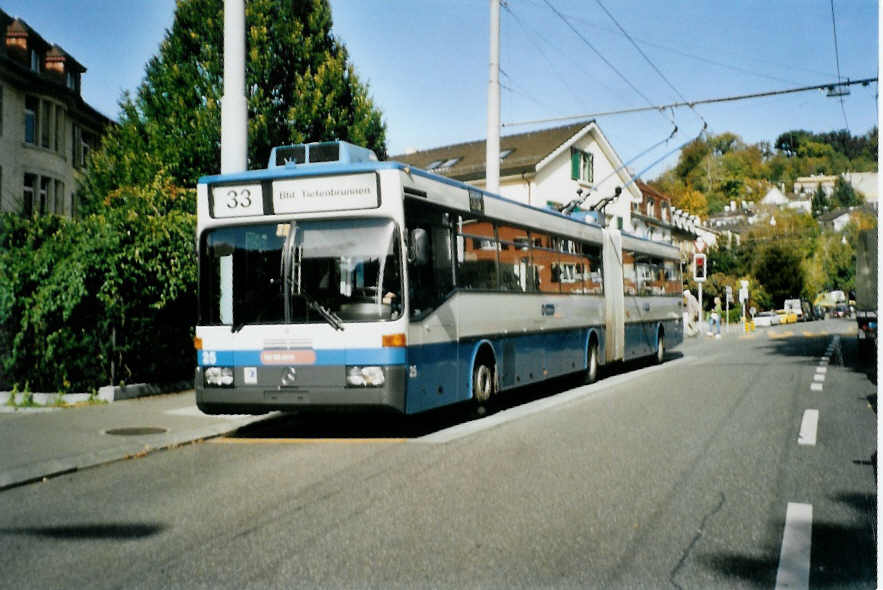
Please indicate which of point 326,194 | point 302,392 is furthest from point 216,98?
point 302,392

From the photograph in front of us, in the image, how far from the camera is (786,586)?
4.46 meters

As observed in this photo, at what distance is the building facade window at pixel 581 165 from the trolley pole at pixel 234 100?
35657 mm

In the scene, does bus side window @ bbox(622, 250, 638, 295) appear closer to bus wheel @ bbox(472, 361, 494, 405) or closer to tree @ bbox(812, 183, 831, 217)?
bus wheel @ bbox(472, 361, 494, 405)

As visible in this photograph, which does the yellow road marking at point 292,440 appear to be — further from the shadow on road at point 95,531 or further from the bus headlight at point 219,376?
the shadow on road at point 95,531

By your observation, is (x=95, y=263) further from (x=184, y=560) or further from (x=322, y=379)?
(x=184, y=560)

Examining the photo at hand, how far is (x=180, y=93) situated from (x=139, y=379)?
11022 mm

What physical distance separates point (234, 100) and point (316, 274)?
160 inches

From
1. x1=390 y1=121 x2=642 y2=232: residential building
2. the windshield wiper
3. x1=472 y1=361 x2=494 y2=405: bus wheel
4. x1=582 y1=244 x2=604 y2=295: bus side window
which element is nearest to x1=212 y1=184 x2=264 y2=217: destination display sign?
the windshield wiper

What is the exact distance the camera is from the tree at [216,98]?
2203 centimetres

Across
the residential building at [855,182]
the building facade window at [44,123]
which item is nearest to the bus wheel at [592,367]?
the building facade window at [44,123]

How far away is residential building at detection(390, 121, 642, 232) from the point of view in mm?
44000

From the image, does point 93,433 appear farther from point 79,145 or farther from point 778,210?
point 778,210

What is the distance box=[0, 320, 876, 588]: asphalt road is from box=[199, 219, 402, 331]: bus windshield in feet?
4.43

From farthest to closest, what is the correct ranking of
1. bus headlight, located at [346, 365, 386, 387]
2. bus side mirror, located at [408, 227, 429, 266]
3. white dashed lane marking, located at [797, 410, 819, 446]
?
bus side mirror, located at [408, 227, 429, 266]
bus headlight, located at [346, 365, 386, 387]
white dashed lane marking, located at [797, 410, 819, 446]
